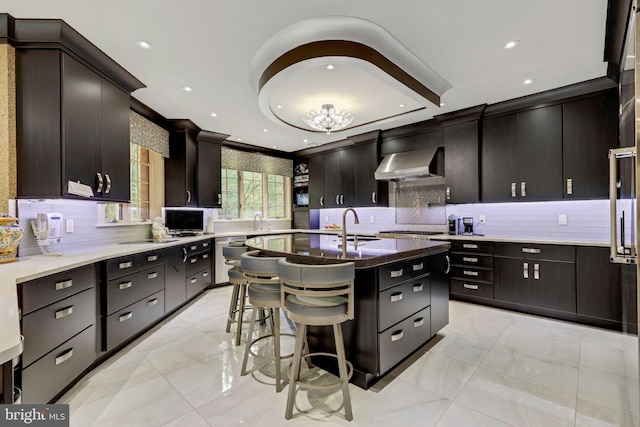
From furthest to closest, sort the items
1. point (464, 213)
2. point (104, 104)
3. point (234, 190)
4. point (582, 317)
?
point (234, 190) → point (464, 213) → point (582, 317) → point (104, 104)

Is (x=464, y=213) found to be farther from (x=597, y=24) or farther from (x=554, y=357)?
(x=597, y=24)

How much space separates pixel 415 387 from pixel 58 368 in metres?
2.39

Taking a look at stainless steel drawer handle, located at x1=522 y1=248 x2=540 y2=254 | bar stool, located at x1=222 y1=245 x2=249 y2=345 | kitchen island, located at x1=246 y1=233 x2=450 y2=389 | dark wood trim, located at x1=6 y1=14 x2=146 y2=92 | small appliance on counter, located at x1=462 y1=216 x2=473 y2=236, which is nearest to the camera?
kitchen island, located at x1=246 y1=233 x2=450 y2=389

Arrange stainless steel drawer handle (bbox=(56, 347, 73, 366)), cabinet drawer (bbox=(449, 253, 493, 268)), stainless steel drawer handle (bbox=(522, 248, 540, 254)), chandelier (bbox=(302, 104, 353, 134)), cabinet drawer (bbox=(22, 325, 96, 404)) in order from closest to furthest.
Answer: cabinet drawer (bbox=(22, 325, 96, 404)) → stainless steel drawer handle (bbox=(56, 347, 73, 366)) → stainless steel drawer handle (bbox=(522, 248, 540, 254)) → chandelier (bbox=(302, 104, 353, 134)) → cabinet drawer (bbox=(449, 253, 493, 268))

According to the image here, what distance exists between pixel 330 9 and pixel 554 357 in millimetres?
3308

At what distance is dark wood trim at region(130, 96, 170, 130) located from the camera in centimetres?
363

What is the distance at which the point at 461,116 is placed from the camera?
165 inches

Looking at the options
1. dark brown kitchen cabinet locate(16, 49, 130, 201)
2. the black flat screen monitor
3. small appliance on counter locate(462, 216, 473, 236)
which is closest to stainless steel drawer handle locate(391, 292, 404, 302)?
small appliance on counter locate(462, 216, 473, 236)

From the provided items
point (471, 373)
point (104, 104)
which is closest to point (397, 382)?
point (471, 373)

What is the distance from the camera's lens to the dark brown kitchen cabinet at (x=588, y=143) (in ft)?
10.5

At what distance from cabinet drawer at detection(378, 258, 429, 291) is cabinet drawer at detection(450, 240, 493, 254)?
1653 millimetres

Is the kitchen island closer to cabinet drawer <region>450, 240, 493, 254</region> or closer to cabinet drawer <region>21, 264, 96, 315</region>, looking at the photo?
cabinet drawer <region>21, 264, 96, 315</region>

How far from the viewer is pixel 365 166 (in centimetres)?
546

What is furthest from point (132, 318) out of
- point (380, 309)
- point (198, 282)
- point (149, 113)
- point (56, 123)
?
point (149, 113)
